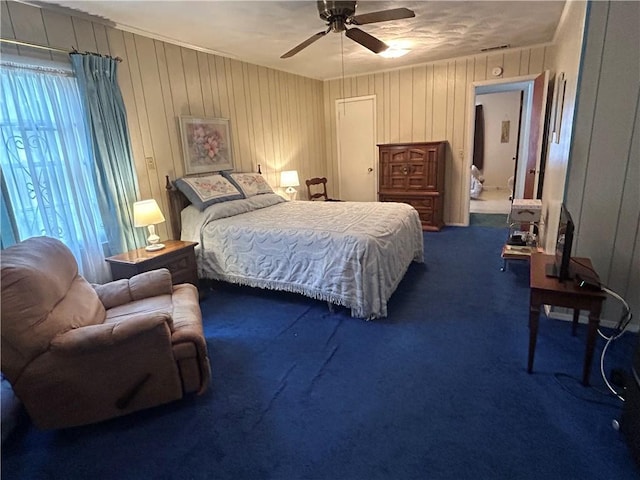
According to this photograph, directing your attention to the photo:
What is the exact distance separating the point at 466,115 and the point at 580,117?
3038 mm

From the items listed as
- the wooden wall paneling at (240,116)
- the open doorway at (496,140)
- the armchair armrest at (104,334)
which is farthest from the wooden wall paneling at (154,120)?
the open doorway at (496,140)

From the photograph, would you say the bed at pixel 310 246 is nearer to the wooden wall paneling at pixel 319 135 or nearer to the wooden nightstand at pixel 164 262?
the wooden nightstand at pixel 164 262

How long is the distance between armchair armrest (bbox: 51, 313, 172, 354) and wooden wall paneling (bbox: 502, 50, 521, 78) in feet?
16.9

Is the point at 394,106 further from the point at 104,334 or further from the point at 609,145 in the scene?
the point at 104,334

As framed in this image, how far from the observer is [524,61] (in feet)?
14.8

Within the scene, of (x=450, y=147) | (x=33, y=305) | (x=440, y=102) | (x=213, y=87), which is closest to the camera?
(x=33, y=305)

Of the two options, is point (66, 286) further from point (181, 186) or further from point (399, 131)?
point (399, 131)

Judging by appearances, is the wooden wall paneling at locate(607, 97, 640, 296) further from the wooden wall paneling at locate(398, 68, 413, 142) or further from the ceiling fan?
the wooden wall paneling at locate(398, 68, 413, 142)

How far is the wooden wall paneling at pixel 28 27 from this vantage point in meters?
2.37

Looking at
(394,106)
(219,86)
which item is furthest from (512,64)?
(219,86)

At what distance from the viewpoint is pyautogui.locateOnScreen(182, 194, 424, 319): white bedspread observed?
8.53ft

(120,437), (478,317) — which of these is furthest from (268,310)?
(478,317)

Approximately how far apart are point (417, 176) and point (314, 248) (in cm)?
302

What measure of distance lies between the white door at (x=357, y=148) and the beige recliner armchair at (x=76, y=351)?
15.0 ft
